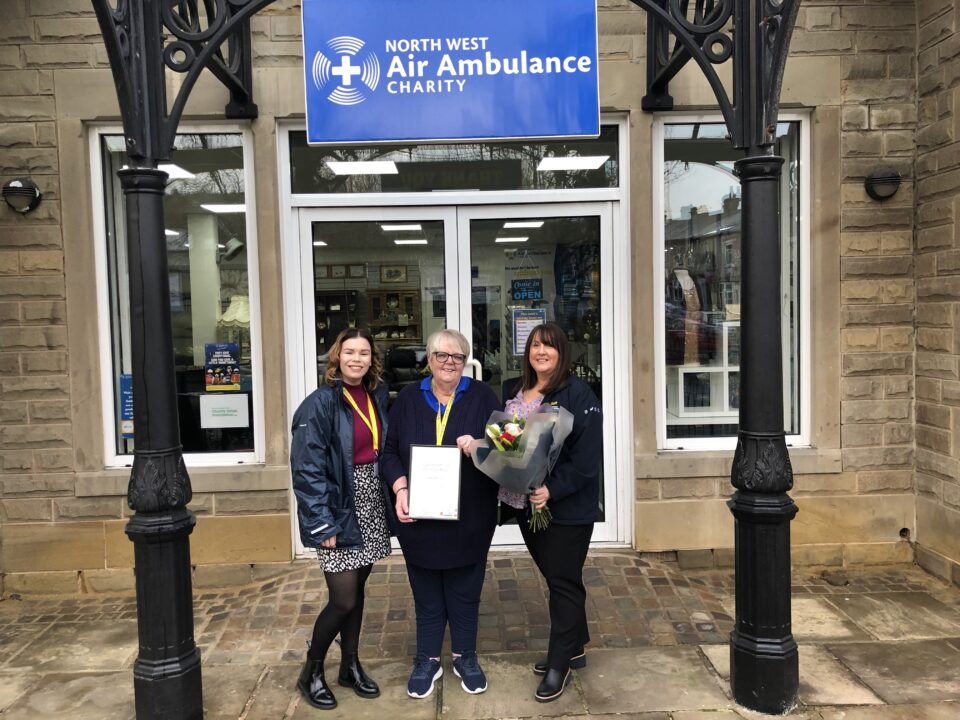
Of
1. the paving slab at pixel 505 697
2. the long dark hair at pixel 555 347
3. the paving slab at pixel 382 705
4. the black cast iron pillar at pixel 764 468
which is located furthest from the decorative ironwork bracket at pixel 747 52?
the paving slab at pixel 382 705

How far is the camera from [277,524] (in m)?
4.95

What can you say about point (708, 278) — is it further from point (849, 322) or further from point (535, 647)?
point (535, 647)

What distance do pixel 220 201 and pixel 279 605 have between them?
9.32 feet

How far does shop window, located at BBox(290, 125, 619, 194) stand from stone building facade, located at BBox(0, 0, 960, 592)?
325 mm

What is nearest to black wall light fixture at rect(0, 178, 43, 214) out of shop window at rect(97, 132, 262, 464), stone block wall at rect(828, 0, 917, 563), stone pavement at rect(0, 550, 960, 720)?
shop window at rect(97, 132, 262, 464)

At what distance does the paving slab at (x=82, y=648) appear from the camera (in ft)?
12.8

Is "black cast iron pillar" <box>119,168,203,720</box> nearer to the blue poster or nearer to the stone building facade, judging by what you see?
the stone building facade

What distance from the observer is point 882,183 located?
4871 mm

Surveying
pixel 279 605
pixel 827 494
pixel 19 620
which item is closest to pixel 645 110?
pixel 827 494

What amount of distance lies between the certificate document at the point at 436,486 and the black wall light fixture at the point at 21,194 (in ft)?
11.3

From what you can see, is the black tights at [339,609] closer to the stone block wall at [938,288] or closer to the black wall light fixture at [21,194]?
the black wall light fixture at [21,194]

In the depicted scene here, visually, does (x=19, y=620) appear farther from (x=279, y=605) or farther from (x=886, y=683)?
→ (x=886, y=683)

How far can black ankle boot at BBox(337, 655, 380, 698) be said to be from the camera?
11.4ft

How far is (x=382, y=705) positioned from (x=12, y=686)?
2.00 m
